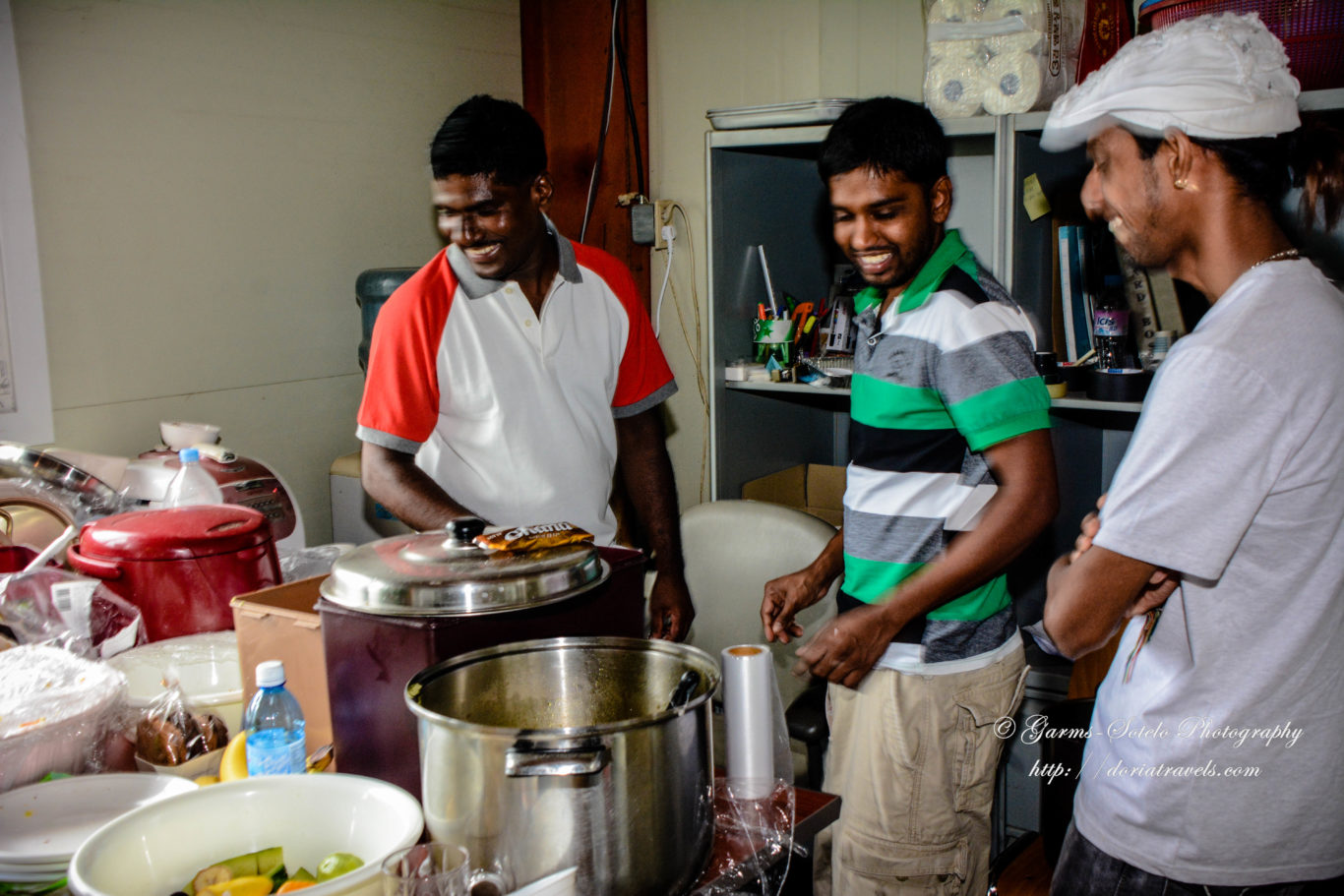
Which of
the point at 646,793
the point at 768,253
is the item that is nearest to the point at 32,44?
the point at 768,253

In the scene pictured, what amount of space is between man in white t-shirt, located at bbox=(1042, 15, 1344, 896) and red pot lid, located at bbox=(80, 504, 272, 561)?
121 cm

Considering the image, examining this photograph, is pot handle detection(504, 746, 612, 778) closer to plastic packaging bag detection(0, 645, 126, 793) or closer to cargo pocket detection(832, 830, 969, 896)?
plastic packaging bag detection(0, 645, 126, 793)

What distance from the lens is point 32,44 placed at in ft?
7.88

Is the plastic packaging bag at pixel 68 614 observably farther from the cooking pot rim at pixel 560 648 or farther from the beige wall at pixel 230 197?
the beige wall at pixel 230 197

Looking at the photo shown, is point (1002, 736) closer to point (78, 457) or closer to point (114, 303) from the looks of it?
point (78, 457)

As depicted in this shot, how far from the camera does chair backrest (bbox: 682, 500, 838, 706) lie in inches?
86.4

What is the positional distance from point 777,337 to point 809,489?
0.50 m

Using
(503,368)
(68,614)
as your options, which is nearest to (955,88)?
(503,368)

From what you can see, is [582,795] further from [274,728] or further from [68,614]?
[68,614]

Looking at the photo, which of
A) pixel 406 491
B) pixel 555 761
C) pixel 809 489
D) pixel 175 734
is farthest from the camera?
pixel 809 489

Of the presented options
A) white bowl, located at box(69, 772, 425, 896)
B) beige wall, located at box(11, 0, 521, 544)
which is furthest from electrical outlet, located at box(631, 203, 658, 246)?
white bowl, located at box(69, 772, 425, 896)

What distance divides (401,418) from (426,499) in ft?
0.58

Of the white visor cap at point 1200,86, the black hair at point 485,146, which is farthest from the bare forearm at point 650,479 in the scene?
the white visor cap at point 1200,86

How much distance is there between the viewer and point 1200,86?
3.76 ft
